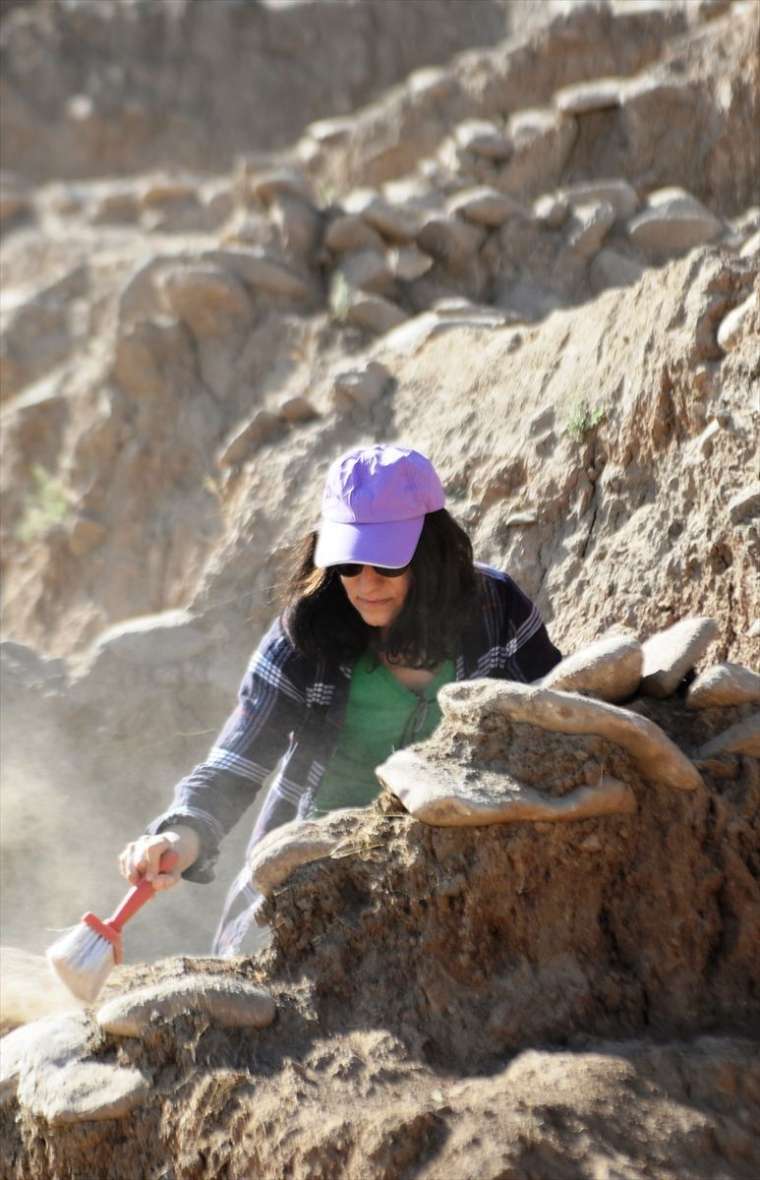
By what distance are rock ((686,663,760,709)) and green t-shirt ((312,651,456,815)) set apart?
658 millimetres

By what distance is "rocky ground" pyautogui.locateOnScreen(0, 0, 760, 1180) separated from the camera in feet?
6.34

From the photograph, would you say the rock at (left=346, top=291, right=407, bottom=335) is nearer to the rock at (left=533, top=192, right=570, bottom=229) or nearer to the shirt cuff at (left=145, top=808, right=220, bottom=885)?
the rock at (left=533, top=192, right=570, bottom=229)

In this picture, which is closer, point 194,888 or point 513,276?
point 194,888

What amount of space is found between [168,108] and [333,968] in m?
9.10

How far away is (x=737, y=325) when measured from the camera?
3576 millimetres

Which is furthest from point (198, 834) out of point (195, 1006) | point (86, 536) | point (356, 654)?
point (86, 536)

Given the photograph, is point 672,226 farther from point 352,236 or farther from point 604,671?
point 604,671

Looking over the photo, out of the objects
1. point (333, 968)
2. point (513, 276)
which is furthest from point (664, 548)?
point (513, 276)

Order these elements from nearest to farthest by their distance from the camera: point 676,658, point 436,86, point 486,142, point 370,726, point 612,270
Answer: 1. point 676,658
2. point 370,726
3. point 612,270
4. point 486,142
5. point 436,86

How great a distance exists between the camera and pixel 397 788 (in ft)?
6.66

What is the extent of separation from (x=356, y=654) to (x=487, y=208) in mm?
3640

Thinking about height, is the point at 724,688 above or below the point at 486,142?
below

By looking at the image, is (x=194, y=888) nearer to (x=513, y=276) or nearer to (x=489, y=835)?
(x=489, y=835)

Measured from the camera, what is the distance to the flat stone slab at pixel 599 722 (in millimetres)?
2029
